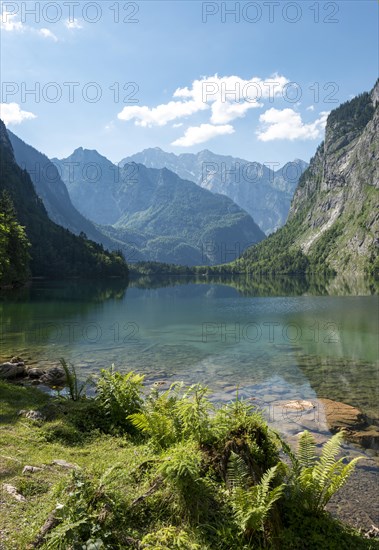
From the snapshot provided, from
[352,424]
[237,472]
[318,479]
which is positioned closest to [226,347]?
[352,424]

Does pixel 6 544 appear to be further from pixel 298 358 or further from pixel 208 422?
pixel 298 358

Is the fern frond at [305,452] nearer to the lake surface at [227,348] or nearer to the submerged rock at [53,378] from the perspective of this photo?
the lake surface at [227,348]

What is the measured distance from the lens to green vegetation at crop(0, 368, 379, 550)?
7027 mm

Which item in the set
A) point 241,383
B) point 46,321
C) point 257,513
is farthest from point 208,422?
point 46,321

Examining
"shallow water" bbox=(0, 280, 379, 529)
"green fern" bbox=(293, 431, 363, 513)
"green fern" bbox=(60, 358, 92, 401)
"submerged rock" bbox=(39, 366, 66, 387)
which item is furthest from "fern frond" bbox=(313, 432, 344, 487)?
"submerged rock" bbox=(39, 366, 66, 387)

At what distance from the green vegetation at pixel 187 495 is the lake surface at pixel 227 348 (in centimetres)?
1050

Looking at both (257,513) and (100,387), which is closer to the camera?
(257,513)

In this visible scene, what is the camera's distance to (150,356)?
3606 centimetres

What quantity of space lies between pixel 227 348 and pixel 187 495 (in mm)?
32718

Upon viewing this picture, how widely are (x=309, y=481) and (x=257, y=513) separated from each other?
8.70 ft

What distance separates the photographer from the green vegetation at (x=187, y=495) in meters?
7.03

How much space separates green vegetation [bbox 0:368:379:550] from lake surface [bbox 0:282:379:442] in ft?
34.5

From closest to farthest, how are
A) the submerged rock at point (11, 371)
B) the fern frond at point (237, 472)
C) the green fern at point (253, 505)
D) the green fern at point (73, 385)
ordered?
the green fern at point (253, 505) → the fern frond at point (237, 472) → the green fern at point (73, 385) → the submerged rock at point (11, 371)

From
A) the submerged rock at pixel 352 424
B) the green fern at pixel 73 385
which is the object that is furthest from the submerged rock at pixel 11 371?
the submerged rock at pixel 352 424
